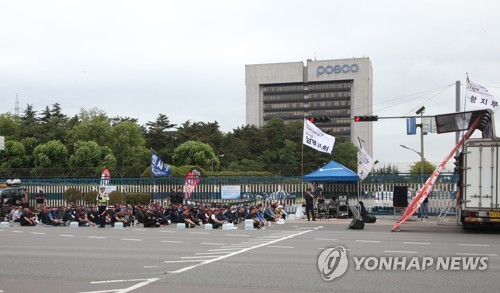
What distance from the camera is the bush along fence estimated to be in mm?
29688

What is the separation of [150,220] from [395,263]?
16.6 meters

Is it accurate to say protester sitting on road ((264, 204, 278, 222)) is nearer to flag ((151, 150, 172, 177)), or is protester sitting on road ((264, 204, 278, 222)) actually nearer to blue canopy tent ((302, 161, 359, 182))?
blue canopy tent ((302, 161, 359, 182))

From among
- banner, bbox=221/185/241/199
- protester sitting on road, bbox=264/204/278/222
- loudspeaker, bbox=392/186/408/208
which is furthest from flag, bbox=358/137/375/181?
banner, bbox=221/185/241/199

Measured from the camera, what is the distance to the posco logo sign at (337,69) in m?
138

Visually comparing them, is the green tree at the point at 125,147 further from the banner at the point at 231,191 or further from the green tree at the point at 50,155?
the banner at the point at 231,191

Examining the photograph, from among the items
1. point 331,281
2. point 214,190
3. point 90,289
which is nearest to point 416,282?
point 331,281

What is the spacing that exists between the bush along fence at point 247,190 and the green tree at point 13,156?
32.6 meters

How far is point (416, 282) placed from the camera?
10.2 metres

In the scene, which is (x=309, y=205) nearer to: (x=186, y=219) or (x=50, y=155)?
(x=186, y=219)

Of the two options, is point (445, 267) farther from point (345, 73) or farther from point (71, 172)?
point (345, 73)

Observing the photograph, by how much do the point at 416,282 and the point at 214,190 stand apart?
24.2m

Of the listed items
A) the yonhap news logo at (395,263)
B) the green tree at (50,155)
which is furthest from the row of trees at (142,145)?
the yonhap news logo at (395,263)

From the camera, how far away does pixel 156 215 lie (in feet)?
89.8

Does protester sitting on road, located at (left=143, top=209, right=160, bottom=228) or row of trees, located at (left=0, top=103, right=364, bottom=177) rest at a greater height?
row of trees, located at (left=0, top=103, right=364, bottom=177)
